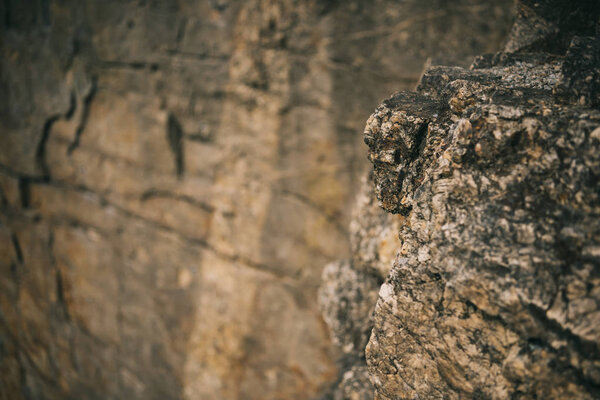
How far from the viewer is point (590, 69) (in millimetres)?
727

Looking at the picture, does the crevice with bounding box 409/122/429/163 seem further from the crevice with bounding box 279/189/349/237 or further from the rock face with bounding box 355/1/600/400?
the crevice with bounding box 279/189/349/237

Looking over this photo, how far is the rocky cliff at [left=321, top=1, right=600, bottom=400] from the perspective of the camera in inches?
25.4

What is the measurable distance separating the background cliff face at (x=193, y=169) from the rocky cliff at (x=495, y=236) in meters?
1.08

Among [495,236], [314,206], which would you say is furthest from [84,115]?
[495,236]

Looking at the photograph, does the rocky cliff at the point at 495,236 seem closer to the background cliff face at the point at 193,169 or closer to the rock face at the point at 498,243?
the rock face at the point at 498,243

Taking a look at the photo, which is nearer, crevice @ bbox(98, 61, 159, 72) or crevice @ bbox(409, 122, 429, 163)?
crevice @ bbox(409, 122, 429, 163)

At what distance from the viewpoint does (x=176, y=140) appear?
2730 mm

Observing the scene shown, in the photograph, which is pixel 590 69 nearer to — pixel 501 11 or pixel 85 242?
pixel 501 11

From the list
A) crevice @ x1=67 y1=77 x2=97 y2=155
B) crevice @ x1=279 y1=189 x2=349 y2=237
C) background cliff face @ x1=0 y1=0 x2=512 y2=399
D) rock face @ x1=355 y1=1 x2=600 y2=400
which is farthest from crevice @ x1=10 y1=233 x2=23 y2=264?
rock face @ x1=355 y1=1 x2=600 y2=400

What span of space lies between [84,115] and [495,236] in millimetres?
3178

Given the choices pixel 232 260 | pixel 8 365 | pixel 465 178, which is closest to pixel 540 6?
pixel 465 178

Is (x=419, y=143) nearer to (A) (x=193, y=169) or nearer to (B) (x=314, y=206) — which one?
(B) (x=314, y=206)

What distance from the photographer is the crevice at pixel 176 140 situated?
2701 millimetres

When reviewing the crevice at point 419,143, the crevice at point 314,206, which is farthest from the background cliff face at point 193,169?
the crevice at point 419,143
